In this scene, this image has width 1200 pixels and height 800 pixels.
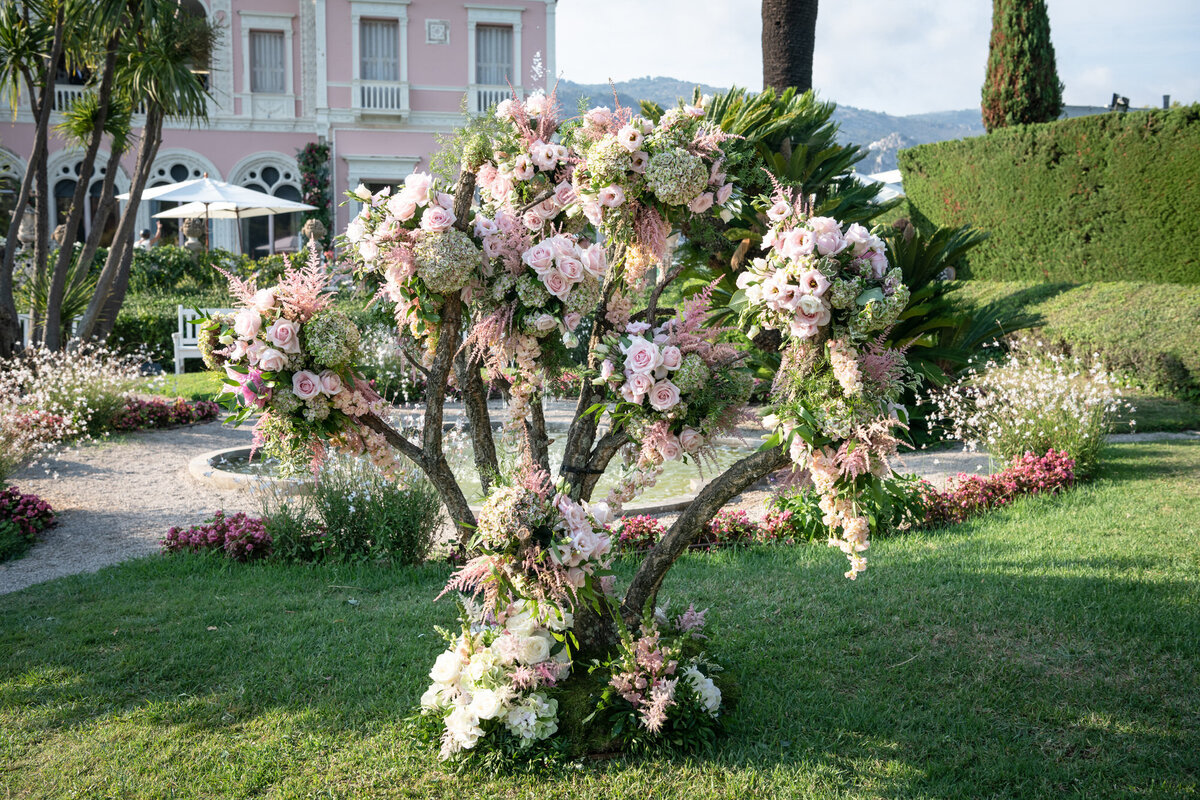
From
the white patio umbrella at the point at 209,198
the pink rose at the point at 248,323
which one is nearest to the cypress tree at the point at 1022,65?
the white patio umbrella at the point at 209,198

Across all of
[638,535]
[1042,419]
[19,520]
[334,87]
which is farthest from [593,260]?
[334,87]

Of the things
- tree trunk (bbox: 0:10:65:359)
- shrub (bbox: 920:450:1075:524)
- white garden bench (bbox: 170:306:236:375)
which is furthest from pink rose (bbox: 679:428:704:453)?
white garden bench (bbox: 170:306:236:375)

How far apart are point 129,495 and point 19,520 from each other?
1170 mm

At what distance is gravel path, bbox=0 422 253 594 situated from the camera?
19.0 ft

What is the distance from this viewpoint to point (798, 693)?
3.57 meters

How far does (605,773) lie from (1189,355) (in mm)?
10285

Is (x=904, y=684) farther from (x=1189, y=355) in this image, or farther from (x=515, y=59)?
(x=515, y=59)

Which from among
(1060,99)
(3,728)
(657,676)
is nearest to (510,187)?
(657,676)

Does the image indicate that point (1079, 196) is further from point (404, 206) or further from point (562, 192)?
point (404, 206)

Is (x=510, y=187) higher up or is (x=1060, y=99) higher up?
(x=1060, y=99)

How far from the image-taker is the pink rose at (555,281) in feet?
9.30

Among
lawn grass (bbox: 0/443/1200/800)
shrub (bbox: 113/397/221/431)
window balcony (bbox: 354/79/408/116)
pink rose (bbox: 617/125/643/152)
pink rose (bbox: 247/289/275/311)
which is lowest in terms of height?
lawn grass (bbox: 0/443/1200/800)

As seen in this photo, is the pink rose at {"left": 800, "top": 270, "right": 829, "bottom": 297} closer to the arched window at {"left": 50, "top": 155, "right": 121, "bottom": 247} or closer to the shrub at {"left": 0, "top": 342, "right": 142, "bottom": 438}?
the shrub at {"left": 0, "top": 342, "right": 142, "bottom": 438}

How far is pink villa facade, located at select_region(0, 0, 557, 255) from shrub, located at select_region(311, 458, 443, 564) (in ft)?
56.0
